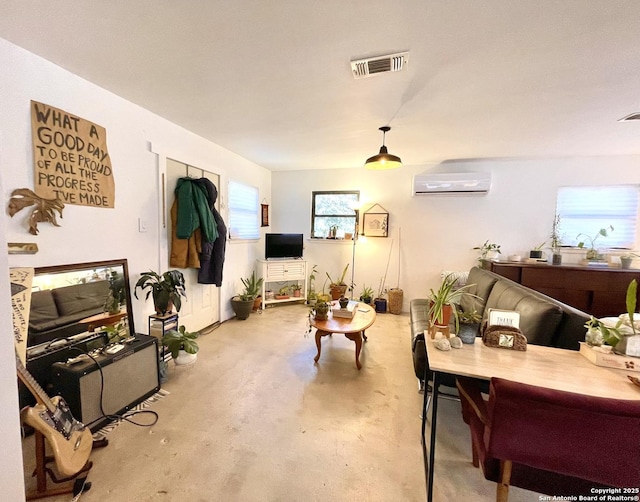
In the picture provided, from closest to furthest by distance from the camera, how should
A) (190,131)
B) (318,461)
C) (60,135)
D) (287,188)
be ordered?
(318,461) → (60,135) → (190,131) → (287,188)

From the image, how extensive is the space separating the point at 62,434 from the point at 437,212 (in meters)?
4.53

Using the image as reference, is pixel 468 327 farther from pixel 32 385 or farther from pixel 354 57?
pixel 32 385

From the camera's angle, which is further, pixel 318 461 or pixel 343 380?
pixel 343 380

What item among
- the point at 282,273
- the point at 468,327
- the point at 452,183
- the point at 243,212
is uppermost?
the point at 452,183

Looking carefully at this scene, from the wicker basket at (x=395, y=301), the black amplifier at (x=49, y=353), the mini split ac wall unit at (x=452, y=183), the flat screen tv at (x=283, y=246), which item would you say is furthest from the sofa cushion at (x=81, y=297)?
the mini split ac wall unit at (x=452, y=183)

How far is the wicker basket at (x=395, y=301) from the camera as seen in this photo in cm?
422

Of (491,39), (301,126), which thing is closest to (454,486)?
(491,39)

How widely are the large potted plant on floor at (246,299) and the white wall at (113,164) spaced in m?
1.32

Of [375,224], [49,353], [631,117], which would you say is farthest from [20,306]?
[631,117]

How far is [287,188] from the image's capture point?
193 inches

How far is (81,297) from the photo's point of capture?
1.99 m

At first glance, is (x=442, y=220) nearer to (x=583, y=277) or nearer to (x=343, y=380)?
(x=583, y=277)

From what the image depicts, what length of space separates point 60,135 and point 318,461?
2714mm

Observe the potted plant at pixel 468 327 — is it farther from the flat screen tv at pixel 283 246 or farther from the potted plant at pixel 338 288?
the flat screen tv at pixel 283 246
